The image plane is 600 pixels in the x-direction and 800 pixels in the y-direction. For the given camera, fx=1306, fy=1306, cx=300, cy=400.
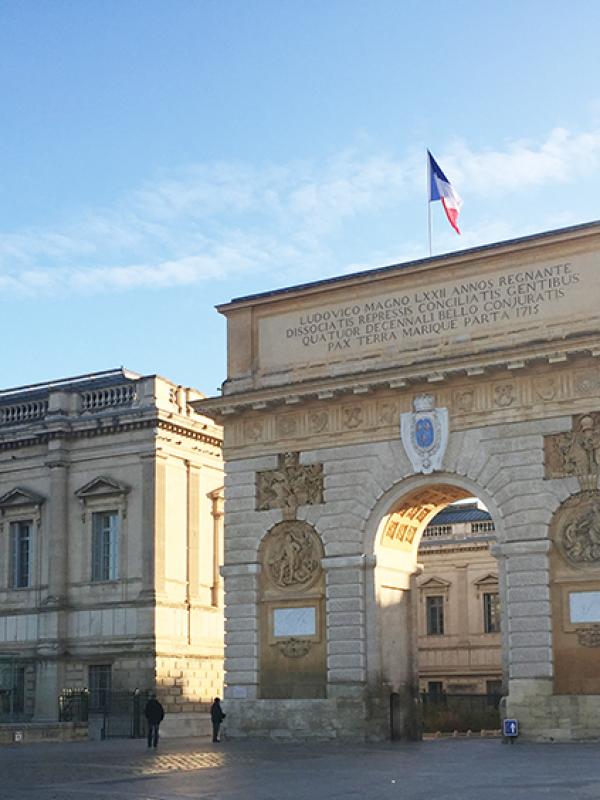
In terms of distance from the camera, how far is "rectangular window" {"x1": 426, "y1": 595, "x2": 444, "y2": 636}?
5794cm

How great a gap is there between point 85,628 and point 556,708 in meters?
17.3

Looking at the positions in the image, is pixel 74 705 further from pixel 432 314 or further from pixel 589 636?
pixel 589 636

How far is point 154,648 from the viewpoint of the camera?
128 feet

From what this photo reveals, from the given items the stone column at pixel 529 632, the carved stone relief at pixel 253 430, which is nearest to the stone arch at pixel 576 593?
the stone column at pixel 529 632

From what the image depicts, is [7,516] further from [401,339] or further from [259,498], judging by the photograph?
[401,339]

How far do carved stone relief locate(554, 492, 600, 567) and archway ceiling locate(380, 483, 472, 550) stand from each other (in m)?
2.81

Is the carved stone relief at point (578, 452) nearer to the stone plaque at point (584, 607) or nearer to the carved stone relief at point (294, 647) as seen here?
the stone plaque at point (584, 607)

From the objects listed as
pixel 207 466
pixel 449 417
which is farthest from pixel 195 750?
pixel 207 466

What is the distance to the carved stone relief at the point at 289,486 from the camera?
32.3 meters

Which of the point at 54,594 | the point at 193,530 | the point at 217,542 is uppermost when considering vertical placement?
the point at 193,530

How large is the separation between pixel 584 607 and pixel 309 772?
9.62m

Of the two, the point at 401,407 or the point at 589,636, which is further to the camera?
the point at 401,407

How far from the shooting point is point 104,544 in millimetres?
41438

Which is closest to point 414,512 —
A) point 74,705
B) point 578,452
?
point 578,452
